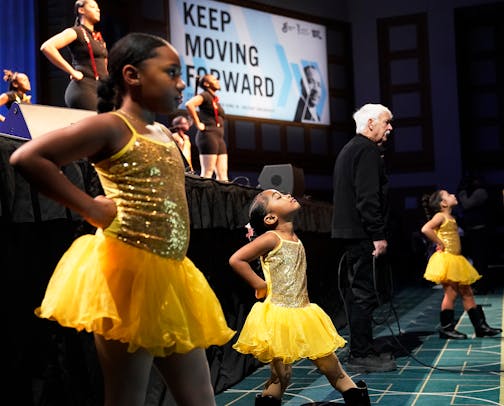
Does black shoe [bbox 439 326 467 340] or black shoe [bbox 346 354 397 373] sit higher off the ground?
black shoe [bbox 346 354 397 373]

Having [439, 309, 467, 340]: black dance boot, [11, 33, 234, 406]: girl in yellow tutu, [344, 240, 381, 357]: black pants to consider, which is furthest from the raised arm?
[439, 309, 467, 340]: black dance boot

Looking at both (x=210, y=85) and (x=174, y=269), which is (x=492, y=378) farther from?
(x=210, y=85)

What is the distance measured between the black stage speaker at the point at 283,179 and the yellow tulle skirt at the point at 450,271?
1.88 meters

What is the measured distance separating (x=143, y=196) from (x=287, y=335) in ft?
5.58

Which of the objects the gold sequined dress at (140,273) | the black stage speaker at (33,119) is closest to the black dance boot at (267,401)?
the gold sequined dress at (140,273)

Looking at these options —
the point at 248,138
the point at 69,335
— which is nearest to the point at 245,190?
the point at 69,335

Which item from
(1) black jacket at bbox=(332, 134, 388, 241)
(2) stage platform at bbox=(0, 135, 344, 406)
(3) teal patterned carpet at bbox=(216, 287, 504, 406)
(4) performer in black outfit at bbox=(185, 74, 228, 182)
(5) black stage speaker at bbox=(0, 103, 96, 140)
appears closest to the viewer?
(2) stage platform at bbox=(0, 135, 344, 406)

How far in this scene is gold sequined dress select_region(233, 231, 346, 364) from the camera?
11.4 feet

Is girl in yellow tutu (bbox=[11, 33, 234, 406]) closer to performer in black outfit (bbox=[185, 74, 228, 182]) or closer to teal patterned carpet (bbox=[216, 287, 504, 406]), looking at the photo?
teal patterned carpet (bbox=[216, 287, 504, 406])

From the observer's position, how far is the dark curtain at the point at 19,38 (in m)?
9.41

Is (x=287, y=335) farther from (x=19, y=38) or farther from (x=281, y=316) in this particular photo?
(x=19, y=38)

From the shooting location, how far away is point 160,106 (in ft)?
6.68

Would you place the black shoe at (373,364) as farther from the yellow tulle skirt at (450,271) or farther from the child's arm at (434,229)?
the child's arm at (434,229)

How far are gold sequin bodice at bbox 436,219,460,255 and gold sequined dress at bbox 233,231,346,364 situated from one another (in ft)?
10.6
